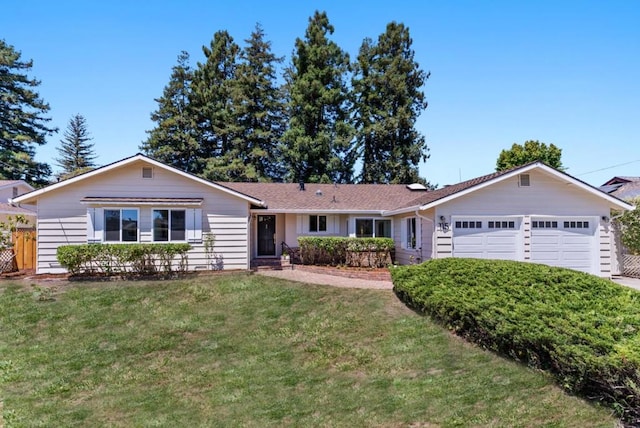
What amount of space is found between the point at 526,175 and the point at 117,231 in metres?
15.1

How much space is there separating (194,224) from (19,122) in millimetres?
34383

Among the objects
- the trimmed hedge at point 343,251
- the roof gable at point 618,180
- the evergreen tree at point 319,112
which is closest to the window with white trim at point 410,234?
the trimmed hedge at point 343,251

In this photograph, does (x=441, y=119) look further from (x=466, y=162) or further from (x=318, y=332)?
(x=318, y=332)

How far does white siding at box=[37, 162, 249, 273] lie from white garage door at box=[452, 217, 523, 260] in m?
8.10

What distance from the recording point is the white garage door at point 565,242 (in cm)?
1512

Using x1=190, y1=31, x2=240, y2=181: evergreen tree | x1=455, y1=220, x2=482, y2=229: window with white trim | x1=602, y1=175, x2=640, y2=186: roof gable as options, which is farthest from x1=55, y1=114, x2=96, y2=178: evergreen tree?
x1=602, y1=175, x2=640, y2=186: roof gable

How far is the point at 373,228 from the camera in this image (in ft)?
65.5

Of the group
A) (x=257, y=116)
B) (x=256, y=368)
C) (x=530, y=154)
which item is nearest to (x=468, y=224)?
(x=256, y=368)

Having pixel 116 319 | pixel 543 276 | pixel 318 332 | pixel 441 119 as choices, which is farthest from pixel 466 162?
pixel 116 319

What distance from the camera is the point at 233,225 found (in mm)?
15695

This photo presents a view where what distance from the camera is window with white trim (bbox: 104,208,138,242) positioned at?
14.7 metres

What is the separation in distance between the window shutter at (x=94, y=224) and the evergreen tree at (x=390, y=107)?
23.0 metres

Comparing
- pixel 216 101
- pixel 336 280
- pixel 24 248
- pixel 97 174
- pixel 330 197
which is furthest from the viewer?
pixel 216 101

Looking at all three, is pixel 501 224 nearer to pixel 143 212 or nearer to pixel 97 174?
pixel 143 212
